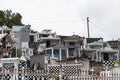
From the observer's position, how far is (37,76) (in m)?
20.8

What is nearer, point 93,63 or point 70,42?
point 93,63

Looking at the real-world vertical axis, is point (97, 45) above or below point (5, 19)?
below

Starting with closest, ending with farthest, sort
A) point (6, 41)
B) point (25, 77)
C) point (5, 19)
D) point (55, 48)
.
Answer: point (25, 77) < point (6, 41) < point (55, 48) < point (5, 19)

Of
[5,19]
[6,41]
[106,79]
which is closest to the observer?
[106,79]

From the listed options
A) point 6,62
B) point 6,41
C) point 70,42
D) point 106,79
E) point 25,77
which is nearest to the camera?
point 106,79

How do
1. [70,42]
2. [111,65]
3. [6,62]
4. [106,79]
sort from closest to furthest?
1. [106,79]
2. [111,65]
3. [6,62]
4. [70,42]

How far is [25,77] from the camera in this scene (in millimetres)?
20688

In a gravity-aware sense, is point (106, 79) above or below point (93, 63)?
above

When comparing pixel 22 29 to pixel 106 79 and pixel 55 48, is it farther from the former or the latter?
pixel 106 79

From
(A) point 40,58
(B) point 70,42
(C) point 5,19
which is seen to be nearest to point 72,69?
(A) point 40,58

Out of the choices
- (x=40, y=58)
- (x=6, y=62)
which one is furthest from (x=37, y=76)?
(x=40, y=58)

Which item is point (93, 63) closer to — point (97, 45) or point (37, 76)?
point (97, 45)

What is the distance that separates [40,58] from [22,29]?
18482 mm

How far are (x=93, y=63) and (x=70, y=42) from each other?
9612mm
